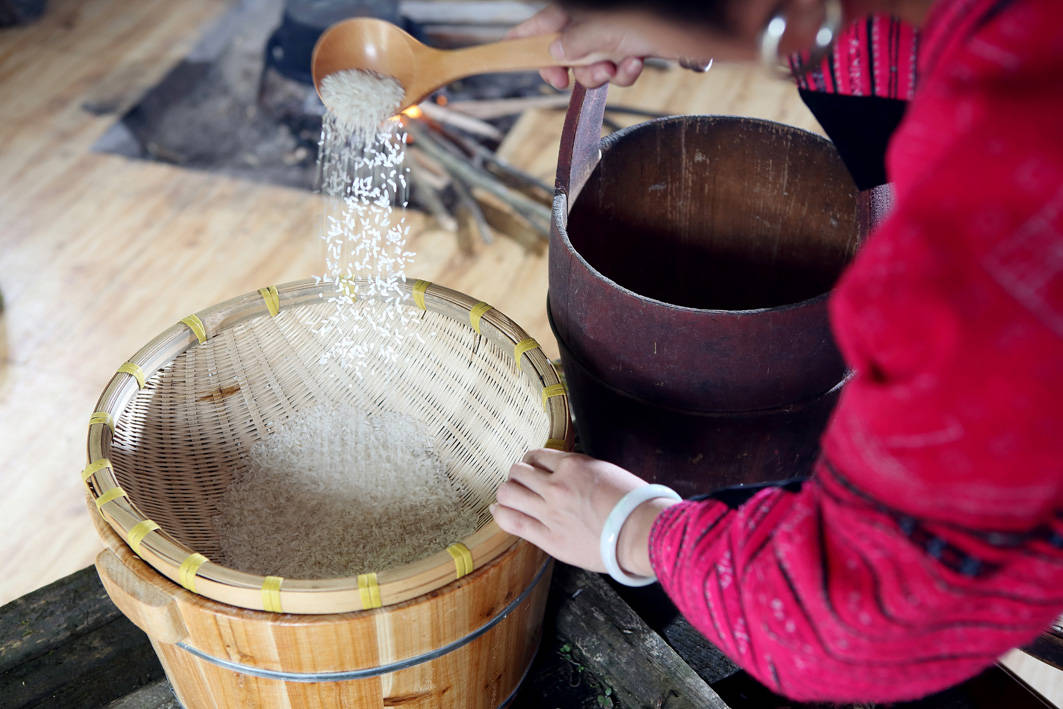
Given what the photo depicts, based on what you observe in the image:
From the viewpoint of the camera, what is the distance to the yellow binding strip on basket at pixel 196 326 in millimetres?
1311

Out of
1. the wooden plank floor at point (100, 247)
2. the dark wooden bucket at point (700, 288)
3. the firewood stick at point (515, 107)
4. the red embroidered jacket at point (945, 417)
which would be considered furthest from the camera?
→ the firewood stick at point (515, 107)

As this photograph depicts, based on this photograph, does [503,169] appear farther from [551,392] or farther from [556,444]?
[556,444]

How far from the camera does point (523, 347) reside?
49.7 inches

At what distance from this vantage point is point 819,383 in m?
1.19

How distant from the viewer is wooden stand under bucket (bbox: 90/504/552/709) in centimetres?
96

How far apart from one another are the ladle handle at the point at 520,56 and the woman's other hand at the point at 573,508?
472 millimetres

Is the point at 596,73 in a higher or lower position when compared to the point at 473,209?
higher

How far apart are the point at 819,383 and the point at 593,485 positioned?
1.50 feet

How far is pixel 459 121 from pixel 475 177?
1.28 ft

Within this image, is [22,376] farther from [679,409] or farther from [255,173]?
[679,409]

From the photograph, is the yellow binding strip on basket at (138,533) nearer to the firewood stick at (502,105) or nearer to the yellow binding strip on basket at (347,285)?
the yellow binding strip on basket at (347,285)

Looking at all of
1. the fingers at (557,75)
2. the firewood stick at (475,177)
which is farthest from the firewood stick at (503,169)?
the fingers at (557,75)

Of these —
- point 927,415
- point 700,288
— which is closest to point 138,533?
point 927,415

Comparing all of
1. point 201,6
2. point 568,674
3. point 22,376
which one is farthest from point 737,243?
point 201,6
